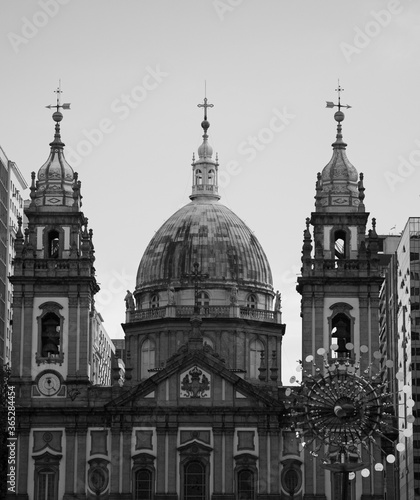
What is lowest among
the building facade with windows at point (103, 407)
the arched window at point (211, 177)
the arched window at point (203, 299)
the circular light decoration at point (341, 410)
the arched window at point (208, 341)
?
the circular light decoration at point (341, 410)

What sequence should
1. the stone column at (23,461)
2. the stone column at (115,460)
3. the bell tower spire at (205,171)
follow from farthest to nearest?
1. the bell tower spire at (205,171)
2. the stone column at (115,460)
3. the stone column at (23,461)

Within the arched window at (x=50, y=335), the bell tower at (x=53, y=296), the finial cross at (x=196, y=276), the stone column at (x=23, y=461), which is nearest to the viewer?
the stone column at (x=23, y=461)

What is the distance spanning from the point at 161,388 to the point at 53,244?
12.2 metres

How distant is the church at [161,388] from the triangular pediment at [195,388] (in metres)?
0.06

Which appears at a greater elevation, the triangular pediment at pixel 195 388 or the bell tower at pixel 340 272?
the bell tower at pixel 340 272

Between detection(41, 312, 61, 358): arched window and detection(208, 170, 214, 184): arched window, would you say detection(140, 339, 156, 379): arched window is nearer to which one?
detection(41, 312, 61, 358): arched window

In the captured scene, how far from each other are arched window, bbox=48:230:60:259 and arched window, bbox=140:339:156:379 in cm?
1255

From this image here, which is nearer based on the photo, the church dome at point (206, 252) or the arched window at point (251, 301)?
the arched window at point (251, 301)

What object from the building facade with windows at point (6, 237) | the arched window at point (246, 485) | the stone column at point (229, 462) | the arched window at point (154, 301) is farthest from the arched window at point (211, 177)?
the arched window at point (246, 485)

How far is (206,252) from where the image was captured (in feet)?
446

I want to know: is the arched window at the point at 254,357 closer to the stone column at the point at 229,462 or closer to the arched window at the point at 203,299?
the arched window at the point at 203,299

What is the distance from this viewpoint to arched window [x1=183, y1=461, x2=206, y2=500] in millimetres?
116625

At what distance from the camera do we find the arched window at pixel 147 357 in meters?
131

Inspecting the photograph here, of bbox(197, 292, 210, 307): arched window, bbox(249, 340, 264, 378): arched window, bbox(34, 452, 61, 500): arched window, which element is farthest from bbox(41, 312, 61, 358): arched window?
bbox(249, 340, 264, 378): arched window
